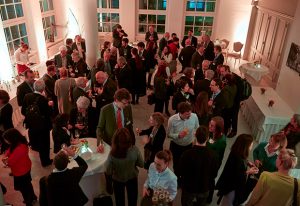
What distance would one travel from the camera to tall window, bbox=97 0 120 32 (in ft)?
39.5

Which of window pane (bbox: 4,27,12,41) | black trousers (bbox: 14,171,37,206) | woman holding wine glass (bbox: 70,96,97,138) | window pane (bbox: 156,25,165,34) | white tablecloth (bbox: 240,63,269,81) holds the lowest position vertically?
black trousers (bbox: 14,171,37,206)

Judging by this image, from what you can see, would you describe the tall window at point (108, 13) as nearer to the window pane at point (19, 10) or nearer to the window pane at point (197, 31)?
the window pane at point (197, 31)

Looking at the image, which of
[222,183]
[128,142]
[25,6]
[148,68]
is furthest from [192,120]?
[25,6]

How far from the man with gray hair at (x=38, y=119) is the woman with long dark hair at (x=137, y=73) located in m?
2.53

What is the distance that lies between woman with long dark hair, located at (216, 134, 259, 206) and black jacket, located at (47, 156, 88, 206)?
1.65 meters

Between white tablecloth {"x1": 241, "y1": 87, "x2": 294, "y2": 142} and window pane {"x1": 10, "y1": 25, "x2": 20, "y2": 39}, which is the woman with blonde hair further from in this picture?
window pane {"x1": 10, "y1": 25, "x2": 20, "y2": 39}

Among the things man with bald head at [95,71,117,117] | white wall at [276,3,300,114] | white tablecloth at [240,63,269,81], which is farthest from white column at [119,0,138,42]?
man with bald head at [95,71,117,117]

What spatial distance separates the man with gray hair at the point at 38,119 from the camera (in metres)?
4.02

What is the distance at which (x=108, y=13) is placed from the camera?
12242 mm

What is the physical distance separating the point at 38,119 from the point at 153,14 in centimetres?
937

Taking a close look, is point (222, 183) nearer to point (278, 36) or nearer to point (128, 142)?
point (128, 142)

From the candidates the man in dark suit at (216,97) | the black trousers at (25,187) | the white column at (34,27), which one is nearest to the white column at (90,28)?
the white column at (34,27)

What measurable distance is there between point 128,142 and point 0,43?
17.2 feet

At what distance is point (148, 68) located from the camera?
714 cm
